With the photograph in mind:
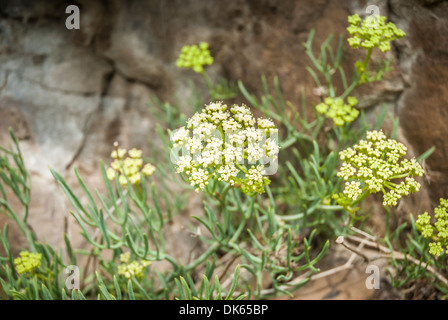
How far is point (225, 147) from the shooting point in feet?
4.07

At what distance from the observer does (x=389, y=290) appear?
1623 millimetres

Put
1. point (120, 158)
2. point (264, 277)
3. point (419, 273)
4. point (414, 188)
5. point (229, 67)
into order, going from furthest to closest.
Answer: point (229, 67) < point (264, 277) < point (120, 158) < point (419, 273) < point (414, 188)

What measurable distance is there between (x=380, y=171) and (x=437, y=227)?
0.26 meters

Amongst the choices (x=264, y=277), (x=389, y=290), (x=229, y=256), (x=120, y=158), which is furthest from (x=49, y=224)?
(x=389, y=290)

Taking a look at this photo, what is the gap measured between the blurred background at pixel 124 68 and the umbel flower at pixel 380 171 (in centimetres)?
34

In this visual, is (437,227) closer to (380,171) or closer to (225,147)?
(380,171)

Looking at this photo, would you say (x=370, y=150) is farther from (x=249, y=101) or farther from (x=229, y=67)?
(x=229, y=67)

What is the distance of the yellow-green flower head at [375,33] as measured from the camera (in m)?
1.42

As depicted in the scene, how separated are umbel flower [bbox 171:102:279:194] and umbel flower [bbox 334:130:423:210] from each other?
→ 0.22 m

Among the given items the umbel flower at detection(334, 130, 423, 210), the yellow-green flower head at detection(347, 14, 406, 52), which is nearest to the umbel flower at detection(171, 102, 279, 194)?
the umbel flower at detection(334, 130, 423, 210)

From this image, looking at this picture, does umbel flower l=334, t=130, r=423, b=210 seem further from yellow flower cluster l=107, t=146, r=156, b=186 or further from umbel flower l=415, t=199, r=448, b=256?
yellow flower cluster l=107, t=146, r=156, b=186

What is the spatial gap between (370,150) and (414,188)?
15cm

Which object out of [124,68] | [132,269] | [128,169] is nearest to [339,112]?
[128,169]

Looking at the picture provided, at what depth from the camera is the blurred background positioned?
1755 millimetres
